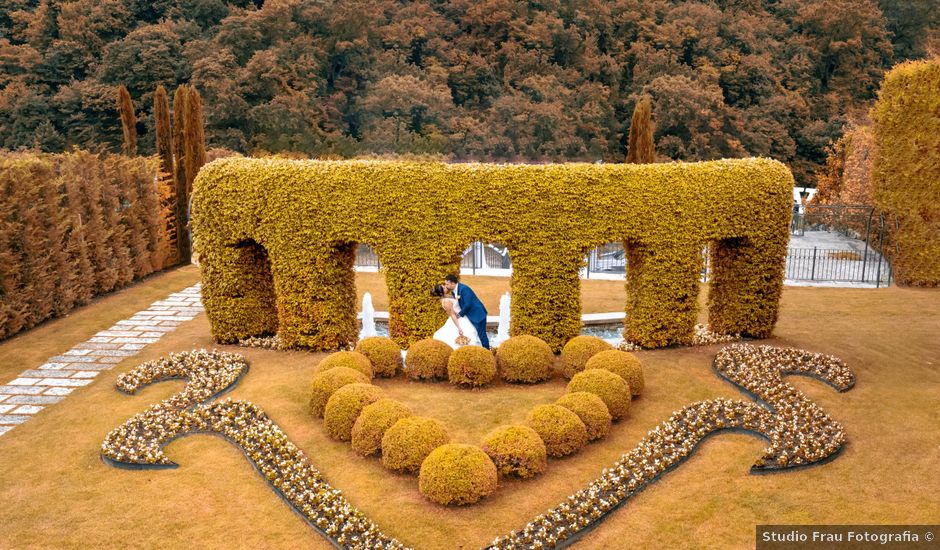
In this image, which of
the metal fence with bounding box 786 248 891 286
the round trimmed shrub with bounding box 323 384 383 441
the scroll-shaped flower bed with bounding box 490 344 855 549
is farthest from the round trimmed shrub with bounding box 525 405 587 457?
the metal fence with bounding box 786 248 891 286

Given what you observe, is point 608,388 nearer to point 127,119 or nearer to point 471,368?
point 471,368

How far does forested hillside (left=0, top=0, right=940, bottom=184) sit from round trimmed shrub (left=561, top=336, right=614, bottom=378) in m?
30.5

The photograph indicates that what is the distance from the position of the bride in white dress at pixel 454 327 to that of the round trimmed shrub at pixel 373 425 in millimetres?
3192

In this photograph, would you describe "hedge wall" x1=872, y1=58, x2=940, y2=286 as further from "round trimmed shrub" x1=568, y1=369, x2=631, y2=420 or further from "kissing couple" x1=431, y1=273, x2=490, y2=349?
"kissing couple" x1=431, y1=273, x2=490, y2=349

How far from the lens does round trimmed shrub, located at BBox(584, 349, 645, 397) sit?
1022 cm

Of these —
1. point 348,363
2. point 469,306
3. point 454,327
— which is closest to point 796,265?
point 469,306

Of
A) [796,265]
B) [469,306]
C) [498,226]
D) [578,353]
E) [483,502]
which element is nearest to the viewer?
[483,502]

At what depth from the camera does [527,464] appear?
797 cm

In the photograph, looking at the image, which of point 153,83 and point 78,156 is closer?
point 78,156

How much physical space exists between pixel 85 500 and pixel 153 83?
3754 cm

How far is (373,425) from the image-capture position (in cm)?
861

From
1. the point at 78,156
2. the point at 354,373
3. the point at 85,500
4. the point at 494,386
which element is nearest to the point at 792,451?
the point at 494,386

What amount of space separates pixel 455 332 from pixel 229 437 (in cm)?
430

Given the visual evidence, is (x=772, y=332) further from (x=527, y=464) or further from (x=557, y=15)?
(x=557, y=15)
